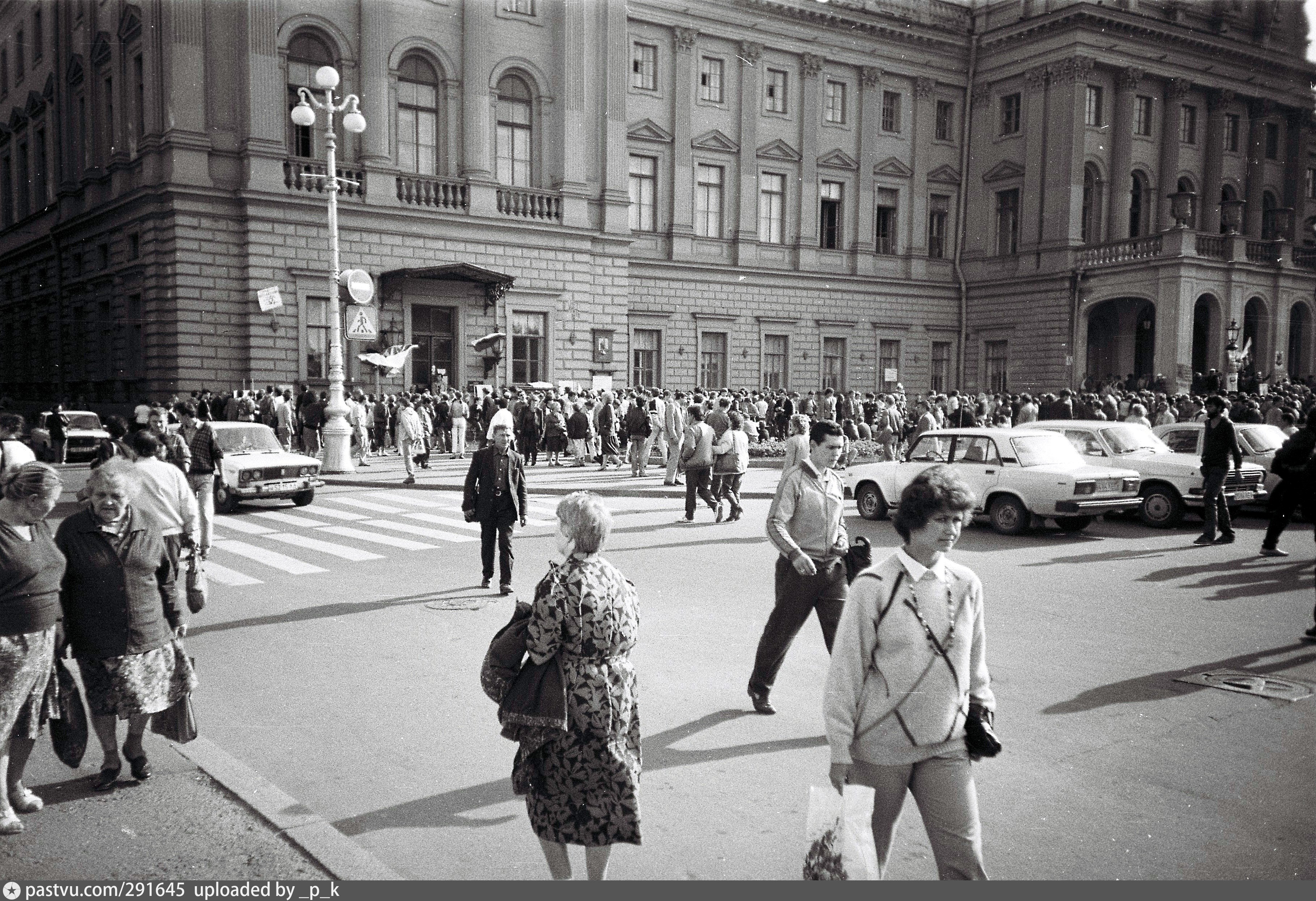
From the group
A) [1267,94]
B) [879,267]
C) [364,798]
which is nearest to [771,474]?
[364,798]

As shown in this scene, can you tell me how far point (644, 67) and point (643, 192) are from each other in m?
4.94

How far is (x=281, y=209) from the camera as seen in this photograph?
3027 centimetres

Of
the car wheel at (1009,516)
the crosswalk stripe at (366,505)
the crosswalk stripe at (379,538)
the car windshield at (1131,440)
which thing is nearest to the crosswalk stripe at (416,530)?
the crosswalk stripe at (379,538)

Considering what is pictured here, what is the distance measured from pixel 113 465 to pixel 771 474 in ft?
59.1

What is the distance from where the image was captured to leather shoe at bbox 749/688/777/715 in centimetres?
663

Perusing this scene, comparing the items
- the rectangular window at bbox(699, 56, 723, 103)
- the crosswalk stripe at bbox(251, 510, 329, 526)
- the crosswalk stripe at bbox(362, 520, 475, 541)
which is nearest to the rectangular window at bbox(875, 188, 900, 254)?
the rectangular window at bbox(699, 56, 723, 103)

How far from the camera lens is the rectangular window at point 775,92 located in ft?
144

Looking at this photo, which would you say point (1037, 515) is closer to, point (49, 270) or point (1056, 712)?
point (1056, 712)

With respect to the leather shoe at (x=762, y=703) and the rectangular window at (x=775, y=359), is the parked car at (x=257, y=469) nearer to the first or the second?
the leather shoe at (x=762, y=703)

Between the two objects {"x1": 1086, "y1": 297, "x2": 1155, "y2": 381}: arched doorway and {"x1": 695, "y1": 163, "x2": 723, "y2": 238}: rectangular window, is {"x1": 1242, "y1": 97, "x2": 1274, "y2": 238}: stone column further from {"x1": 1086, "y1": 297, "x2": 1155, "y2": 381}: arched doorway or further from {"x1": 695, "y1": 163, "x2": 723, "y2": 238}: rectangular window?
{"x1": 695, "y1": 163, "x2": 723, "y2": 238}: rectangular window

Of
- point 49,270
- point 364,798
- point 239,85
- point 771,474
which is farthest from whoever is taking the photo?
point 49,270

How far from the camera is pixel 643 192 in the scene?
Result: 4153 centimetres

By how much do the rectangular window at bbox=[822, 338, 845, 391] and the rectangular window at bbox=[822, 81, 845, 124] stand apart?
994 centimetres

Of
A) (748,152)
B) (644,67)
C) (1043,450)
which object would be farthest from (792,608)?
(748,152)
